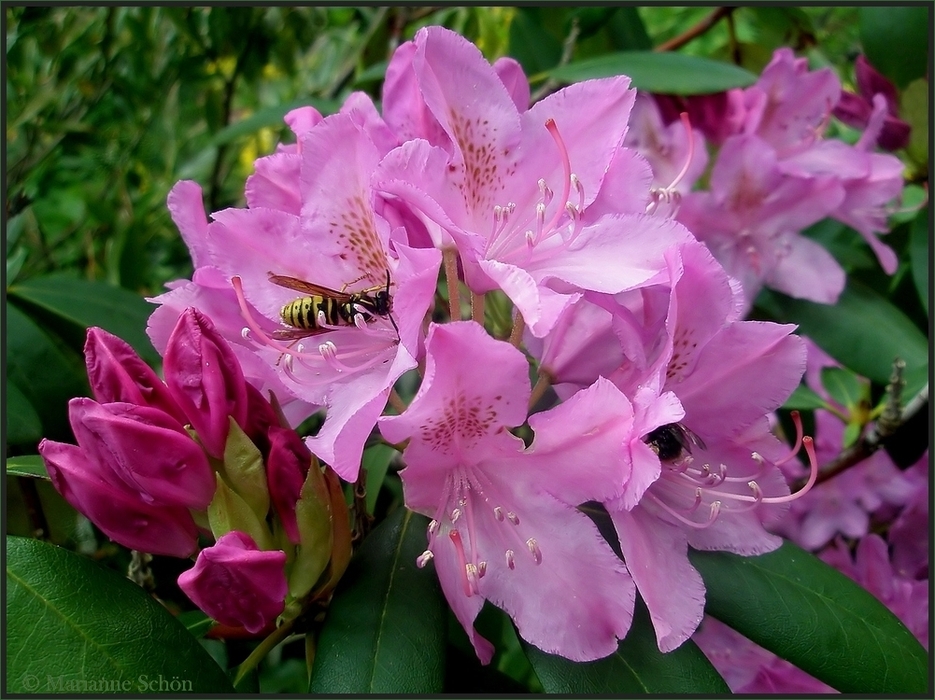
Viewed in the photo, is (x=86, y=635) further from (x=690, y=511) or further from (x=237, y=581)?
(x=690, y=511)

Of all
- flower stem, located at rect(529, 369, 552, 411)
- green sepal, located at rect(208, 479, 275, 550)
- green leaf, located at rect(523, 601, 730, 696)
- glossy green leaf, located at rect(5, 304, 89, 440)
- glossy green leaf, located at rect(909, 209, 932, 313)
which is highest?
green sepal, located at rect(208, 479, 275, 550)

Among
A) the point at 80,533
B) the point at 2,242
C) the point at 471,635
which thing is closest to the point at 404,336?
the point at 471,635

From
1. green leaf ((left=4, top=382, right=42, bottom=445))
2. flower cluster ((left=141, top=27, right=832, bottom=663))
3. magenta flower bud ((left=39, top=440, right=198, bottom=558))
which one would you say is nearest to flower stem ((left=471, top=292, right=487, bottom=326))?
flower cluster ((left=141, top=27, right=832, bottom=663))

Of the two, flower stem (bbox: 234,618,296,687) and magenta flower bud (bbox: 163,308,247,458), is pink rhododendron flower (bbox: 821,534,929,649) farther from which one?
magenta flower bud (bbox: 163,308,247,458)

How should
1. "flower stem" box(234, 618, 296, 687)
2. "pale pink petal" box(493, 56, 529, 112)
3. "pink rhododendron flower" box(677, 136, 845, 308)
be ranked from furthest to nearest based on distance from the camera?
"pink rhododendron flower" box(677, 136, 845, 308), "pale pink petal" box(493, 56, 529, 112), "flower stem" box(234, 618, 296, 687)

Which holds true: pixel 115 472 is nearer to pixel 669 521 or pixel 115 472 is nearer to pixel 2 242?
pixel 669 521

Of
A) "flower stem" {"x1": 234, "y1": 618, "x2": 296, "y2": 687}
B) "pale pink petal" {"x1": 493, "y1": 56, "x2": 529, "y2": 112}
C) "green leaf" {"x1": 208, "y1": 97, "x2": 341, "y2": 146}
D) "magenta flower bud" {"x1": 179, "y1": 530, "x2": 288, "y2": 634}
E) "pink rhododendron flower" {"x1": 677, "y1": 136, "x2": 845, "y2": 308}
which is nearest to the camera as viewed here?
"magenta flower bud" {"x1": 179, "y1": 530, "x2": 288, "y2": 634}

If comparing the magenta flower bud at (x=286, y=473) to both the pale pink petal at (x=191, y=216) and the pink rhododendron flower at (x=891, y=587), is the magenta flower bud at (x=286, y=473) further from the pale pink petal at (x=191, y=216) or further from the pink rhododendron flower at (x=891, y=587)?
the pink rhododendron flower at (x=891, y=587)

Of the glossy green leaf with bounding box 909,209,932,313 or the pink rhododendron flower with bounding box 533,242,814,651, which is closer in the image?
the pink rhododendron flower with bounding box 533,242,814,651
